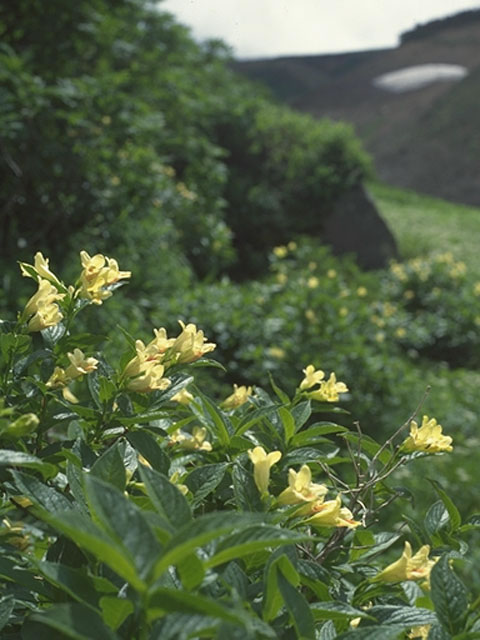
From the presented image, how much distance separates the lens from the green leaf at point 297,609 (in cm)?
60

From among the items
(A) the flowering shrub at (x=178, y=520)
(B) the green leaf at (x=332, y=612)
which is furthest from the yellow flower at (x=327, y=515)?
(B) the green leaf at (x=332, y=612)

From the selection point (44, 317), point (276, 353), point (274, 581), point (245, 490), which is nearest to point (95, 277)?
point (44, 317)

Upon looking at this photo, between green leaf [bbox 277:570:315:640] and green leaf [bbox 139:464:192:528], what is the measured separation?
96 mm

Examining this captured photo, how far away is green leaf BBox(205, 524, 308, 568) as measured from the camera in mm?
542

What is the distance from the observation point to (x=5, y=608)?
2.09 ft

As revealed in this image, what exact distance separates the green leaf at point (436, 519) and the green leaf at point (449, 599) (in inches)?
10.3

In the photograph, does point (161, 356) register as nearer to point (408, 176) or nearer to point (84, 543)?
point (84, 543)

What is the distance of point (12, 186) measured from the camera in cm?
394

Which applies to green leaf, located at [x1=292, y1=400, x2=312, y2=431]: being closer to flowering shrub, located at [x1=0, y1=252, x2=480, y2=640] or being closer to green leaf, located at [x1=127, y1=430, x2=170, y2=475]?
flowering shrub, located at [x1=0, y1=252, x2=480, y2=640]

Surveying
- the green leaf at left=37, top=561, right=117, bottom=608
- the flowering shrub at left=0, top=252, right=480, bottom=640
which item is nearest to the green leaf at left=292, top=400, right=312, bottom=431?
the flowering shrub at left=0, top=252, right=480, bottom=640

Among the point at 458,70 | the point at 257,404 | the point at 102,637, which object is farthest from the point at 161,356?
the point at 458,70

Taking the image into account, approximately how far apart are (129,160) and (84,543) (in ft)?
12.4

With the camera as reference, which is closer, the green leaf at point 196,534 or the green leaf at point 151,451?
the green leaf at point 196,534

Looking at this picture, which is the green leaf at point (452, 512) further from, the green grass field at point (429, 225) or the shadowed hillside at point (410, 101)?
the shadowed hillside at point (410, 101)
